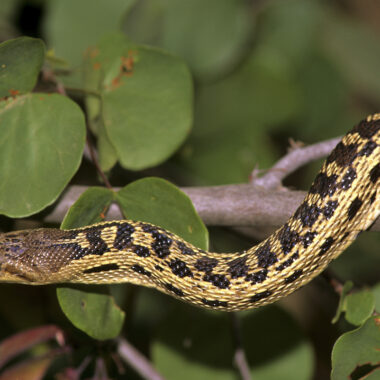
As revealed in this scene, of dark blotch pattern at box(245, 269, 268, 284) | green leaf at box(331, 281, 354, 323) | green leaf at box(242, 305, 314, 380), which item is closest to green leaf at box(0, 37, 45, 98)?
dark blotch pattern at box(245, 269, 268, 284)

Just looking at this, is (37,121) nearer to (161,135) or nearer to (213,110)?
(161,135)

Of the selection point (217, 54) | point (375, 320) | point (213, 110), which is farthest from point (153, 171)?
point (375, 320)

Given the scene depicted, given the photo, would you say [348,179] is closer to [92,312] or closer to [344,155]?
[344,155]

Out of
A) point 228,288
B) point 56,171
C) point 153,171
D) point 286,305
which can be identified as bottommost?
point 286,305

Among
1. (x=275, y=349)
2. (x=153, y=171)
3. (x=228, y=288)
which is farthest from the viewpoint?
(x=153, y=171)

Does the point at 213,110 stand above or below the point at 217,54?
below

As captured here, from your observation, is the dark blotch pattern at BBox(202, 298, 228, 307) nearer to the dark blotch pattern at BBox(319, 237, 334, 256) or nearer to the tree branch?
the tree branch

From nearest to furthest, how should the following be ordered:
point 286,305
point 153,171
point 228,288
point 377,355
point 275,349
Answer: point 377,355 < point 228,288 < point 275,349 < point 153,171 < point 286,305

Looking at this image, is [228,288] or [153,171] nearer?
[228,288]
